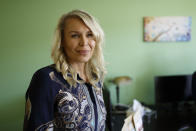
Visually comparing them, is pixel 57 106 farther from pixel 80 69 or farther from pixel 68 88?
pixel 80 69

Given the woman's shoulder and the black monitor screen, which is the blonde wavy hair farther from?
the black monitor screen

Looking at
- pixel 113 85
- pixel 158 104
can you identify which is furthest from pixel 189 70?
pixel 113 85

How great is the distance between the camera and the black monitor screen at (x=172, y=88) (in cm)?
207

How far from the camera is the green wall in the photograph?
202cm

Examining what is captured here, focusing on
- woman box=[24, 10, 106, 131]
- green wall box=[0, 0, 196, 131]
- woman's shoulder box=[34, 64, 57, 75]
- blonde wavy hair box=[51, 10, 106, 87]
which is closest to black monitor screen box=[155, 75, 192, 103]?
green wall box=[0, 0, 196, 131]

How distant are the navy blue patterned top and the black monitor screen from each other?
56.7 inches

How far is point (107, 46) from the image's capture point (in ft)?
7.09

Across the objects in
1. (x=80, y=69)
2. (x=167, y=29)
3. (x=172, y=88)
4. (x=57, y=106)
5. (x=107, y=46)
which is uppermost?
(x=167, y=29)

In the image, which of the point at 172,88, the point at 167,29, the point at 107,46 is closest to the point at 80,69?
the point at 107,46

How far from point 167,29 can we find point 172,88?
789mm

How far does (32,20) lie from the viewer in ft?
6.64

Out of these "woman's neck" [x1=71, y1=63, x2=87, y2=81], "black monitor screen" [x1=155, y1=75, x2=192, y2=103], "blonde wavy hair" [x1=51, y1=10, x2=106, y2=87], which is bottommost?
"black monitor screen" [x1=155, y1=75, x2=192, y2=103]

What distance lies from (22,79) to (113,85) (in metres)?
1.19

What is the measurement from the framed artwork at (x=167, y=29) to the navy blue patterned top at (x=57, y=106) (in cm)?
163
